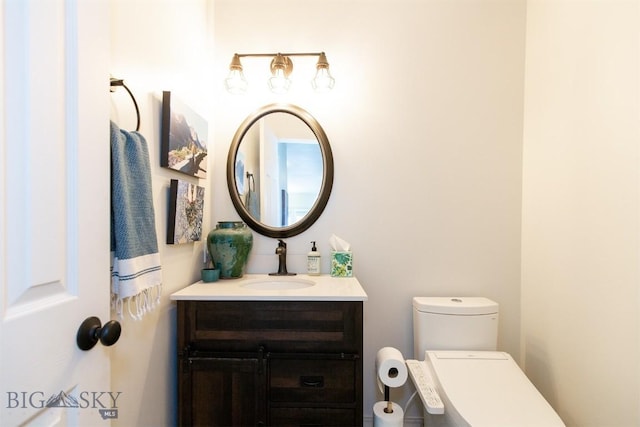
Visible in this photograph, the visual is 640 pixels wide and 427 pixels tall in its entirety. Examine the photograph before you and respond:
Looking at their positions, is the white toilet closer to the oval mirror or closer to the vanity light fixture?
the oval mirror

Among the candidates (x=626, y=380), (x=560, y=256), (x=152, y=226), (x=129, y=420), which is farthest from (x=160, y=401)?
(x=560, y=256)

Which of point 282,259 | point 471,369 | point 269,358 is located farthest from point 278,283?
point 471,369

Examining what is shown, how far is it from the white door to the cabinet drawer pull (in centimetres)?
71

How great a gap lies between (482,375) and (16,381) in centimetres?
150

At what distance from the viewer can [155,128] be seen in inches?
45.6

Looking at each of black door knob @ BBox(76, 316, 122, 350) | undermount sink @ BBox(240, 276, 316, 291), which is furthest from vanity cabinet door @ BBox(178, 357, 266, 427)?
black door knob @ BBox(76, 316, 122, 350)

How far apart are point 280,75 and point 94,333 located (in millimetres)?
1492

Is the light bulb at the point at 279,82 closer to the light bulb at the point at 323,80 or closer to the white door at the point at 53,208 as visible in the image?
the light bulb at the point at 323,80

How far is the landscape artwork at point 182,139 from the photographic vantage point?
1.19 m

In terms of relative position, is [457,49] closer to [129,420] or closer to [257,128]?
[257,128]

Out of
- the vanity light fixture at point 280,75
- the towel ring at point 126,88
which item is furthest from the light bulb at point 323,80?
the towel ring at point 126,88

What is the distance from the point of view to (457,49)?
1707 mm

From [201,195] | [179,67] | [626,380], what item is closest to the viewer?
[626,380]

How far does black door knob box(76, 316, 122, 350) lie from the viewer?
615mm
